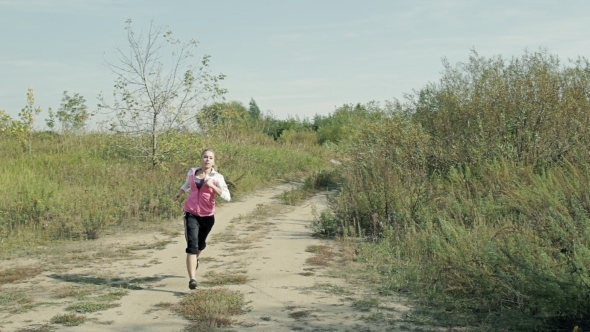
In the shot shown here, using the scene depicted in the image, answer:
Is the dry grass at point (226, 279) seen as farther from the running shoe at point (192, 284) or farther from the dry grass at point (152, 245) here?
the dry grass at point (152, 245)

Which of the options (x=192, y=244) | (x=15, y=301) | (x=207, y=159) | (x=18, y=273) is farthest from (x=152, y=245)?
(x=15, y=301)

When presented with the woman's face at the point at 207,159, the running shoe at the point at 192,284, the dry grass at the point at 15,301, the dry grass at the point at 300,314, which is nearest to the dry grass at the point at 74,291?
the dry grass at the point at 15,301

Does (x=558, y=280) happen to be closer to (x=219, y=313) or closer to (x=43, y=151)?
(x=219, y=313)

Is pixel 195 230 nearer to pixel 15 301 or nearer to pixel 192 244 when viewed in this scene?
pixel 192 244

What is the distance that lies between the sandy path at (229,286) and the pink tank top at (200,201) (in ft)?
3.07

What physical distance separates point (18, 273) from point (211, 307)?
3634 mm

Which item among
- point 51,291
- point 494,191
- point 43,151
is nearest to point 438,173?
point 494,191

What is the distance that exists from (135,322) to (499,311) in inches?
144

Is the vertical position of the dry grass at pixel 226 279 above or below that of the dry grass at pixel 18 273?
below

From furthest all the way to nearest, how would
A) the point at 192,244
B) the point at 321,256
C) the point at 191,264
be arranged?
the point at 321,256, the point at 192,244, the point at 191,264

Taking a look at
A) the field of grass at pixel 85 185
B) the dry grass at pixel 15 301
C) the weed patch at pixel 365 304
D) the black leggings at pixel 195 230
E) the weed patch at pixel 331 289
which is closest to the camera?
the weed patch at pixel 365 304

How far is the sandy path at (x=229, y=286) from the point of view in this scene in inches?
246

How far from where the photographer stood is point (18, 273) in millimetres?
8680

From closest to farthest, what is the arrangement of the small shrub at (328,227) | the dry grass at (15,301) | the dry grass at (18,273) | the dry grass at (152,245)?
the dry grass at (15,301)
the dry grass at (18,273)
the dry grass at (152,245)
the small shrub at (328,227)
